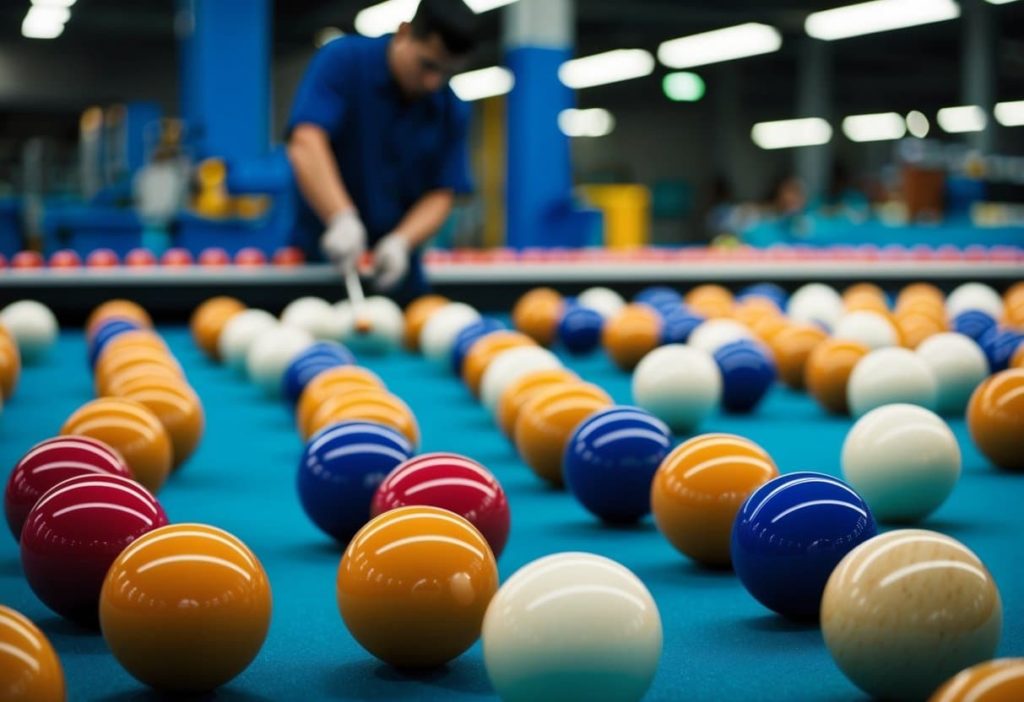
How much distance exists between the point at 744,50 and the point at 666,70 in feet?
16.0

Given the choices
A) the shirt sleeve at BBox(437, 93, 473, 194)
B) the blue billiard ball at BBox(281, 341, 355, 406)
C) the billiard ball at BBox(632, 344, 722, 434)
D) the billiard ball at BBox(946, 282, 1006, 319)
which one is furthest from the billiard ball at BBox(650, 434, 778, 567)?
the shirt sleeve at BBox(437, 93, 473, 194)

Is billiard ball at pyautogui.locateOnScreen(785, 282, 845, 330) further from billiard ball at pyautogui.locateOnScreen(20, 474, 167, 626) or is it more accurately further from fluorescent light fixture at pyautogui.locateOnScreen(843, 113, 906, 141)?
fluorescent light fixture at pyautogui.locateOnScreen(843, 113, 906, 141)

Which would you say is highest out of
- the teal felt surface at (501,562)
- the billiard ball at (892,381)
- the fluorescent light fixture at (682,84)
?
the fluorescent light fixture at (682,84)

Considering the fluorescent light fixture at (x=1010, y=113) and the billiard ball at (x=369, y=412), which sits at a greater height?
the fluorescent light fixture at (x=1010, y=113)

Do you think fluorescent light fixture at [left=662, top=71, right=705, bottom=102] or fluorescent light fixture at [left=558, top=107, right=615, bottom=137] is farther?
fluorescent light fixture at [left=558, top=107, right=615, bottom=137]

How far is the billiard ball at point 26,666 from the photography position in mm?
1452

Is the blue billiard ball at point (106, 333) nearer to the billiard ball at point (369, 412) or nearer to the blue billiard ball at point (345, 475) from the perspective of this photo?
the billiard ball at point (369, 412)

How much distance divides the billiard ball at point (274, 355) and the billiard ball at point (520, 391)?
1070 millimetres

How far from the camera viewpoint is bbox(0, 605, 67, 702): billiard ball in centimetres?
145

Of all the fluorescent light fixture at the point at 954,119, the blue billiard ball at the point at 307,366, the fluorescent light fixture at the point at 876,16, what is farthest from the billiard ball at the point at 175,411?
the fluorescent light fixture at the point at 954,119

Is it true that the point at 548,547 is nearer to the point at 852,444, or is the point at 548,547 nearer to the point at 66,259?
the point at 852,444

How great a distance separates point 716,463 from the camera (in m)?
2.48

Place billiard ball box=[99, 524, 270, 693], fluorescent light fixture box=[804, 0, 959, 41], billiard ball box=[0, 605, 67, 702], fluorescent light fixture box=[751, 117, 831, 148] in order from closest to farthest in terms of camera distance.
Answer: billiard ball box=[0, 605, 67, 702]
billiard ball box=[99, 524, 270, 693]
fluorescent light fixture box=[804, 0, 959, 41]
fluorescent light fixture box=[751, 117, 831, 148]

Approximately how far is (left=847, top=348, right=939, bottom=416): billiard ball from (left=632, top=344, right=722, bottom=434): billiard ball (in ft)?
1.51
